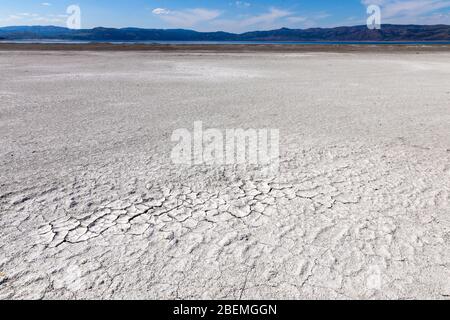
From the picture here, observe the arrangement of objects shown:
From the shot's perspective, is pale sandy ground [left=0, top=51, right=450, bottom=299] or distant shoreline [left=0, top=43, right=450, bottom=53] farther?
distant shoreline [left=0, top=43, right=450, bottom=53]

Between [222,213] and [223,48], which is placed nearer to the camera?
[222,213]

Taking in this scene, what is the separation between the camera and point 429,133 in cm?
532

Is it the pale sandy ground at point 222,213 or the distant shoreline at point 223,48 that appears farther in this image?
the distant shoreline at point 223,48

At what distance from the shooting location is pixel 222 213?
9.73 feet

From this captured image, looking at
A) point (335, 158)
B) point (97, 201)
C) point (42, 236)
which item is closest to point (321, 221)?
point (335, 158)

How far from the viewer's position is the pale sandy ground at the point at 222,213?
7.02 ft

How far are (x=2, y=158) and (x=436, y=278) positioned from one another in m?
4.78

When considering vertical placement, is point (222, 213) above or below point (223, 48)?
below

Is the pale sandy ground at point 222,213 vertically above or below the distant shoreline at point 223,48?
below

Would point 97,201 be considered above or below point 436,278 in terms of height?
above

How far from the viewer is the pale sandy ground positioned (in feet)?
7.02

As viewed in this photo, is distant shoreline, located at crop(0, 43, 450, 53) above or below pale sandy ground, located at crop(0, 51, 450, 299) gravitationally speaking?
above
